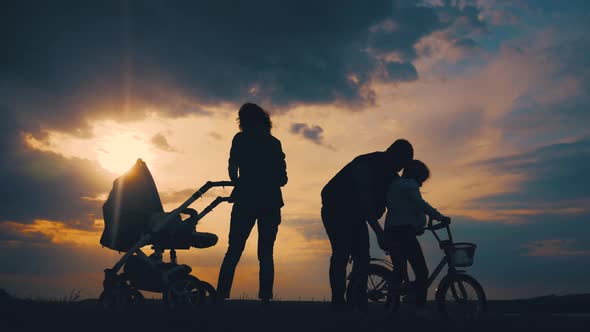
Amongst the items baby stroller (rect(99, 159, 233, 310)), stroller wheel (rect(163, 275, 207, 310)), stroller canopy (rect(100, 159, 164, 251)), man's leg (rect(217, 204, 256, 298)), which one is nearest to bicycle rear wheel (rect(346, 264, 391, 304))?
man's leg (rect(217, 204, 256, 298))

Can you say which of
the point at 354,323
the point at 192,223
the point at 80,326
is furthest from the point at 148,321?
the point at 192,223

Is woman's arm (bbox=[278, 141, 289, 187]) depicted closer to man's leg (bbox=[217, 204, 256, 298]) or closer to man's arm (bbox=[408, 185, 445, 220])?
man's leg (bbox=[217, 204, 256, 298])

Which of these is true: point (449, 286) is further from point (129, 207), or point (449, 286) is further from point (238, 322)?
point (129, 207)

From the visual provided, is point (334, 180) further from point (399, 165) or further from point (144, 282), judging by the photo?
point (144, 282)

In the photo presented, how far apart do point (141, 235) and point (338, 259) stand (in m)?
3.00

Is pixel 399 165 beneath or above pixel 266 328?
above

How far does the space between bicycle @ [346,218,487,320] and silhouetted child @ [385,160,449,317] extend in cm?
13

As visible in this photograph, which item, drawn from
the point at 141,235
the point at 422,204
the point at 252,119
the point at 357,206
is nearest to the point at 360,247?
the point at 357,206

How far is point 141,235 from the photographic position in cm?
838

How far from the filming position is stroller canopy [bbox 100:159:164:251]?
8383mm

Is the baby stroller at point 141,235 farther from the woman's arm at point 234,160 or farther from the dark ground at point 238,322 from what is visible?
the dark ground at point 238,322

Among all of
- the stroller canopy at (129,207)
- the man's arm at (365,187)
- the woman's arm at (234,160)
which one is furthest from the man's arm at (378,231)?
the stroller canopy at (129,207)

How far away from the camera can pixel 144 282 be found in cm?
822

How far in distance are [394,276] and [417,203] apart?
0.89 m
